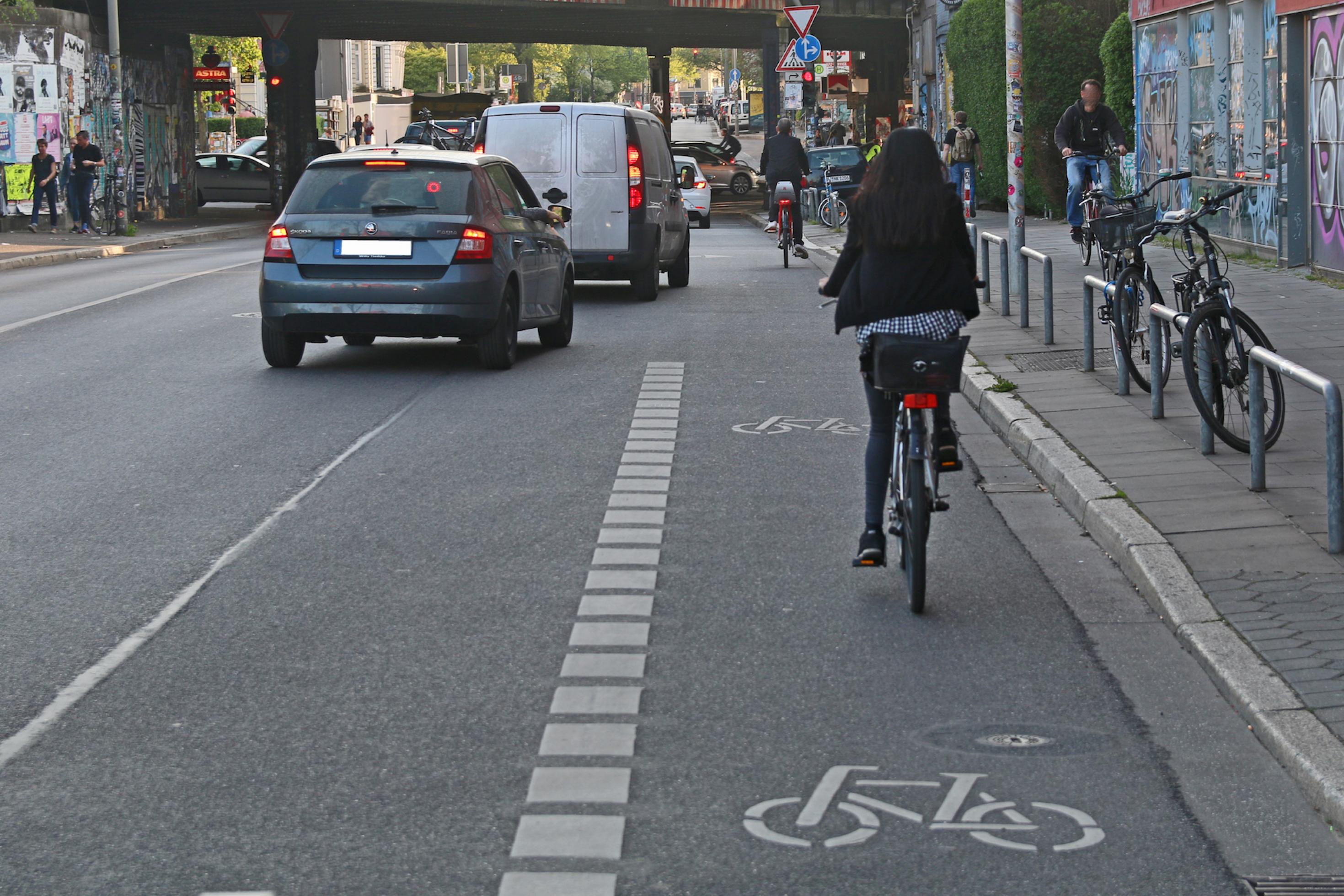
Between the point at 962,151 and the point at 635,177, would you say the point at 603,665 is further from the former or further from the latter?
the point at 962,151

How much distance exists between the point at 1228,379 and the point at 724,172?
45.5m

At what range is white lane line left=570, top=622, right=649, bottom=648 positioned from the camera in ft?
20.0

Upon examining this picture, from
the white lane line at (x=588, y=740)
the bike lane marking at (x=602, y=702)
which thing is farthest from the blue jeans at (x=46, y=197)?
the white lane line at (x=588, y=740)

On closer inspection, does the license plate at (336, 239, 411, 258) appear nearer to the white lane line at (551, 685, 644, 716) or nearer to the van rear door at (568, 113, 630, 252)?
the van rear door at (568, 113, 630, 252)

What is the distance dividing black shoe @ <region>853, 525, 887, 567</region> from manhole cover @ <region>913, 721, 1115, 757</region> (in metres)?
1.73

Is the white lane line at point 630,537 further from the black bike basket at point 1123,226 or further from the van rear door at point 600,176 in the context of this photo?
the van rear door at point 600,176

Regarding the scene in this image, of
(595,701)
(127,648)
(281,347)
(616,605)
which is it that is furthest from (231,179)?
→ (595,701)

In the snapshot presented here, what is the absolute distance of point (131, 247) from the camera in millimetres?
33312

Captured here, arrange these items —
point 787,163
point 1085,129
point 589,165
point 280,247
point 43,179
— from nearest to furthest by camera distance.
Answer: point 280,247 < point 589,165 < point 1085,129 < point 787,163 < point 43,179

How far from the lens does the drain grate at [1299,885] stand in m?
4.05

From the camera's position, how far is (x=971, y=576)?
7137 millimetres

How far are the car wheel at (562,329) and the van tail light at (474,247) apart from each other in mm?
1820

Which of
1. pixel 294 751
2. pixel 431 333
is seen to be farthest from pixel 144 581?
pixel 431 333

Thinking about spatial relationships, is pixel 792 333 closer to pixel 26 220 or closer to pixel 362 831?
pixel 362 831
